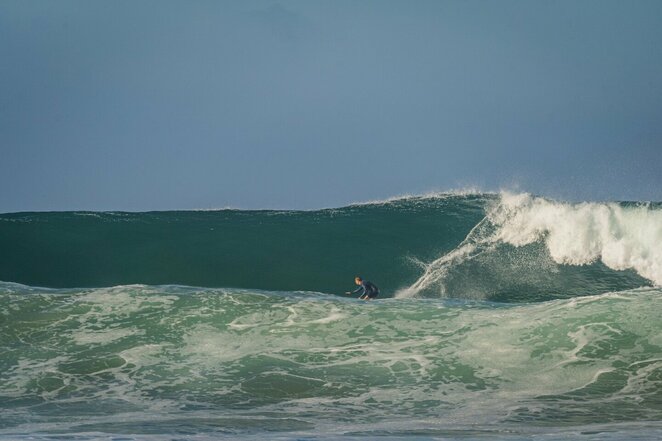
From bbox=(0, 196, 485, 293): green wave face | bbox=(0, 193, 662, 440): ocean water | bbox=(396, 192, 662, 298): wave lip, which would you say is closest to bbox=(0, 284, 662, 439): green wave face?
bbox=(0, 193, 662, 440): ocean water

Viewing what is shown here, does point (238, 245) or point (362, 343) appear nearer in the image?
point (362, 343)

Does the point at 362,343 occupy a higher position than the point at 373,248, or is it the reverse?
the point at 373,248

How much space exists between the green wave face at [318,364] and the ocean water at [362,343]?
0.11ft

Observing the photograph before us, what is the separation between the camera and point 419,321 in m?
12.7

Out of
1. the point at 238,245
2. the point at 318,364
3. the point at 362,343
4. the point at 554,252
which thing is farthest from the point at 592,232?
the point at 318,364

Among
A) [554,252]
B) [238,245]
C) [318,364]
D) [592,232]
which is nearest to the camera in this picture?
[318,364]

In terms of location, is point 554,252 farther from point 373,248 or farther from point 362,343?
point 362,343

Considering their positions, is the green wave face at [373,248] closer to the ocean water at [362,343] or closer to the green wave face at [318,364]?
the ocean water at [362,343]

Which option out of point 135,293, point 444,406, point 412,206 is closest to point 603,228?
point 412,206

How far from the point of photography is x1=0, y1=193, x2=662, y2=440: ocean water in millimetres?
8461

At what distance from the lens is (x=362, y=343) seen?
38.4ft

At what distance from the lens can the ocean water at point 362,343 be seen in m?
8.46

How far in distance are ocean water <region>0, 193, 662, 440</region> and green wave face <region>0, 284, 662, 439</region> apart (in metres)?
0.03

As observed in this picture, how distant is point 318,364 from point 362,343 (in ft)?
3.31
